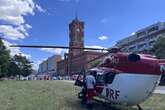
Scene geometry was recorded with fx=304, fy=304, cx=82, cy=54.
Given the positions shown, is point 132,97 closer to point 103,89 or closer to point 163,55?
point 103,89

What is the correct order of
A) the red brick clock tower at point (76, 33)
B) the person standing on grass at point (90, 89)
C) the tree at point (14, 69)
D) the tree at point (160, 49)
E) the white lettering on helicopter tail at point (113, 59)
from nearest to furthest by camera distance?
the white lettering on helicopter tail at point (113, 59) → the person standing on grass at point (90, 89) → the tree at point (160, 49) → the tree at point (14, 69) → the red brick clock tower at point (76, 33)

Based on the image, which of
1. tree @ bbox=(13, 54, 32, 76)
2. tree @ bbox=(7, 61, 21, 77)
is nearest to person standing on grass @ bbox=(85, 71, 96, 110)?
tree @ bbox=(7, 61, 21, 77)

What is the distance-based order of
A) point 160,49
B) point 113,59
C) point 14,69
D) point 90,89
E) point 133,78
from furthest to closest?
point 14,69 < point 160,49 < point 90,89 < point 113,59 < point 133,78

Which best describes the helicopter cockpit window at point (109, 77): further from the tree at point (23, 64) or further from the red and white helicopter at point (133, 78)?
the tree at point (23, 64)

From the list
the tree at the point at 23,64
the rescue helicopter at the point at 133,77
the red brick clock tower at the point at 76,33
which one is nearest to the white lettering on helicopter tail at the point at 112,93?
the rescue helicopter at the point at 133,77

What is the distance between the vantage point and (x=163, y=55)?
186ft

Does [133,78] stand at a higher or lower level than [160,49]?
lower

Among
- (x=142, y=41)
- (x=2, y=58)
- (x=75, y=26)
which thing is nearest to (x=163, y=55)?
(x=2, y=58)

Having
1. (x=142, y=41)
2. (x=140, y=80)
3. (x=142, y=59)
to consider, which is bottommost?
(x=140, y=80)

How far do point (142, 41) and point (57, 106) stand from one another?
110 metres

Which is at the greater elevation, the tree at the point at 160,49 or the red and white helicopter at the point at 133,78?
the tree at the point at 160,49

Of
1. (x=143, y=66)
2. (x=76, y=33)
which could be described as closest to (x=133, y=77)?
(x=143, y=66)

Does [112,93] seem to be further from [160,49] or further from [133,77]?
[160,49]

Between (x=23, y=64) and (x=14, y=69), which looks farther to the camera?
(x=23, y=64)
